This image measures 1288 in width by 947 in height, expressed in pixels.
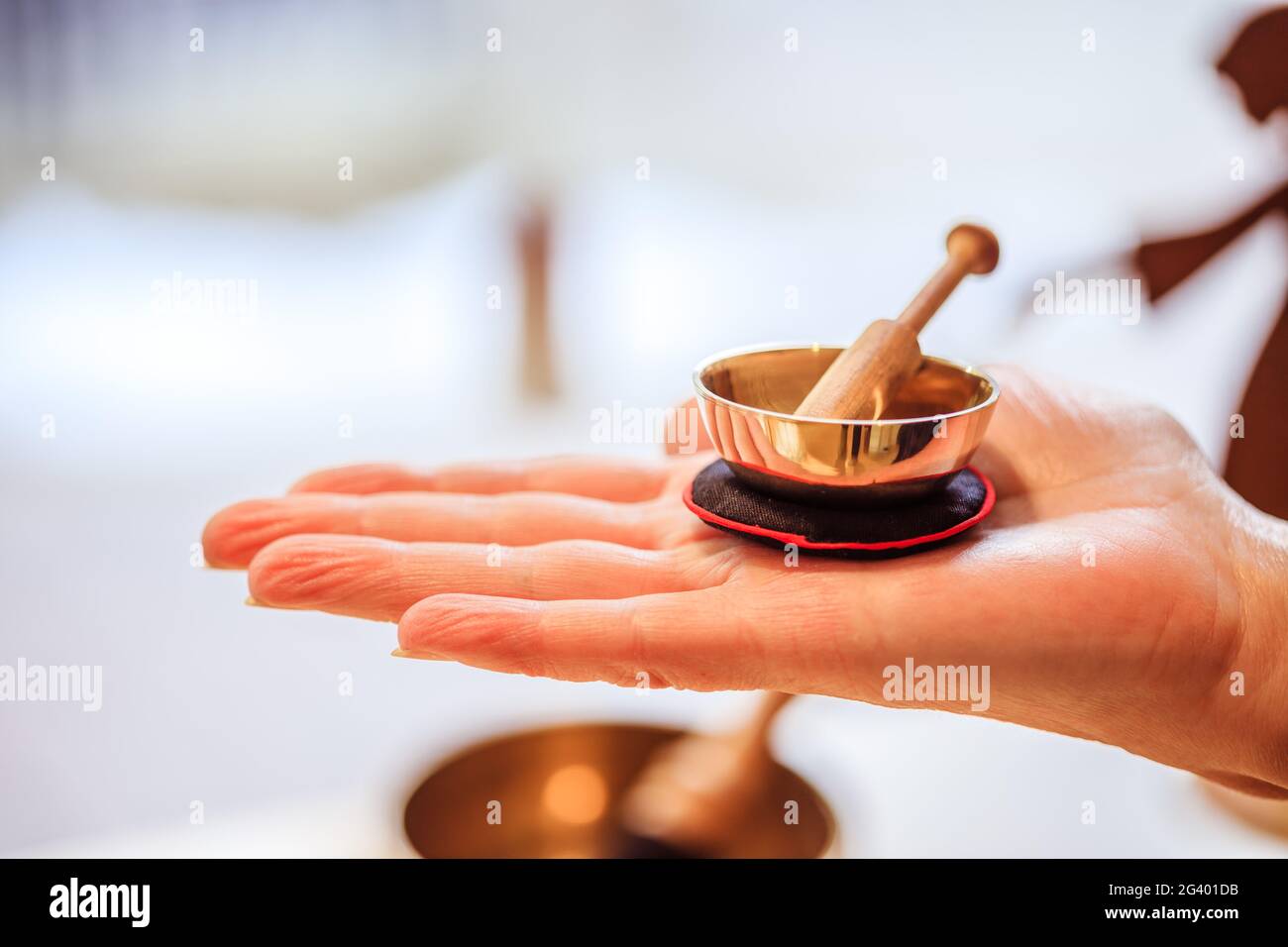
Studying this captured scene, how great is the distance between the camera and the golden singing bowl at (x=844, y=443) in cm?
116

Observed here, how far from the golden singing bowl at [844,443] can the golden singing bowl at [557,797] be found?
0.59 meters

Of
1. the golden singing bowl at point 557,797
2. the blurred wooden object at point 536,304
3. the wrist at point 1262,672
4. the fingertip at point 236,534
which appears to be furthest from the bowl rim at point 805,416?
the blurred wooden object at point 536,304

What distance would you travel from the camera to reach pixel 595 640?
1090mm

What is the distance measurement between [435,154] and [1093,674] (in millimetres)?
2188

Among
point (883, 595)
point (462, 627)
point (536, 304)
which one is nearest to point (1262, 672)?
point (883, 595)

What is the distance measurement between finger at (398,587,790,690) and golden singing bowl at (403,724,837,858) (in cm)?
58

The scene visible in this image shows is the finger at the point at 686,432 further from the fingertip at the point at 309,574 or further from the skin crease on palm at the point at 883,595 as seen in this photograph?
the fingertip at the point at 309,574

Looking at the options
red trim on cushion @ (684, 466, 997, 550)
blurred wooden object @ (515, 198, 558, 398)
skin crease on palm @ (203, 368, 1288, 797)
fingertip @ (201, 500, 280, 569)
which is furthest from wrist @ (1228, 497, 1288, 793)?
blurred wooden object @ (515, 198, 558, 398)

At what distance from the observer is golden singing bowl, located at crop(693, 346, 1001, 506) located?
1160mm

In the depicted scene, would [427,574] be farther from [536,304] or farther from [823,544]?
[536,304]

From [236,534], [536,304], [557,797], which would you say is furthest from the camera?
[536,304]

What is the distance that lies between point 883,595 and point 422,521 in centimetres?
54

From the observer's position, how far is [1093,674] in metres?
1.18

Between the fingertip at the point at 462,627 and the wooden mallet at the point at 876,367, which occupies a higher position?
the wooden mallet at the point at 876,367
